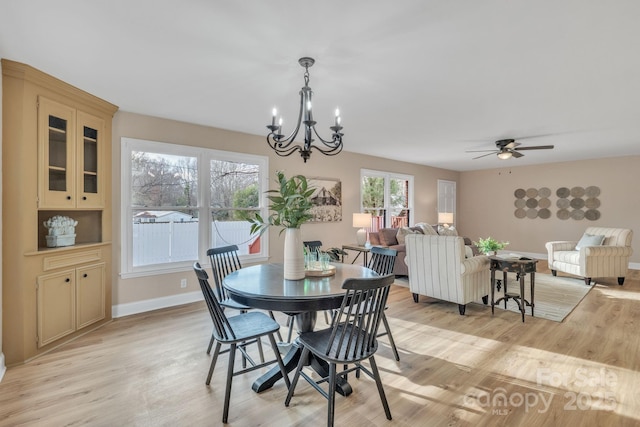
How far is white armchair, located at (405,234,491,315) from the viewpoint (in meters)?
3.76

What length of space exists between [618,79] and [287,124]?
11.5ft

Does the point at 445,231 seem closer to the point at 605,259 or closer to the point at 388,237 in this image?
the point at 388,237

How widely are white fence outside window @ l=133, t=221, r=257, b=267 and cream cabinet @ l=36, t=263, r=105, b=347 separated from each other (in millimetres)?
511

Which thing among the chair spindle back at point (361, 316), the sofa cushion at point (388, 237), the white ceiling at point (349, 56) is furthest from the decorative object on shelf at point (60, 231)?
the sofa cushion at point (388, 237)

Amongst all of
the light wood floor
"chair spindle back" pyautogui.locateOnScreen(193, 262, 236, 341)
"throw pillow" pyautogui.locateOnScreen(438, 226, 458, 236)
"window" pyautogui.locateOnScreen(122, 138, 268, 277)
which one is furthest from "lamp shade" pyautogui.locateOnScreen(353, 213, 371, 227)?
"chair spindle back" pyautogui.locateOnScreen(193, 262, 236, 341)

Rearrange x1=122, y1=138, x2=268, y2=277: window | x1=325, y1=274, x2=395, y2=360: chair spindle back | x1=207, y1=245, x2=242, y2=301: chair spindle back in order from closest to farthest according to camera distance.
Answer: x1=325, y1=274, x2=395, y2=360: chair spindle back
x1=207, y1=245, x2=242, y2=301: chair spindle back
x1=122, y1=138, x2=268, y2=277: window

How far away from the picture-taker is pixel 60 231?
123 inches

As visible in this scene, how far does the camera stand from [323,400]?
217 centimetres

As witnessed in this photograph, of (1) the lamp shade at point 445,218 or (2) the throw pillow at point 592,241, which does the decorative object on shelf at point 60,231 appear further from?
(2) the throw pillow at point 592,241

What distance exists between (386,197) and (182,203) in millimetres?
4582

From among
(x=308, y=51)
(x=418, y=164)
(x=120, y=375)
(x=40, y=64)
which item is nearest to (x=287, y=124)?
(x=308, y=51)

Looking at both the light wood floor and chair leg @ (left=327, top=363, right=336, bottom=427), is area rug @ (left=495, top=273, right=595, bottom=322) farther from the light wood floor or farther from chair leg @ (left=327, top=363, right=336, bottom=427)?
chair leg @ (left=327, top=363, right=336, bottom=427)

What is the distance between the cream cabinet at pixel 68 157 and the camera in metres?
2.86

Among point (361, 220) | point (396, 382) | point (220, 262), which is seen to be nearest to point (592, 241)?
point (361, 220)
